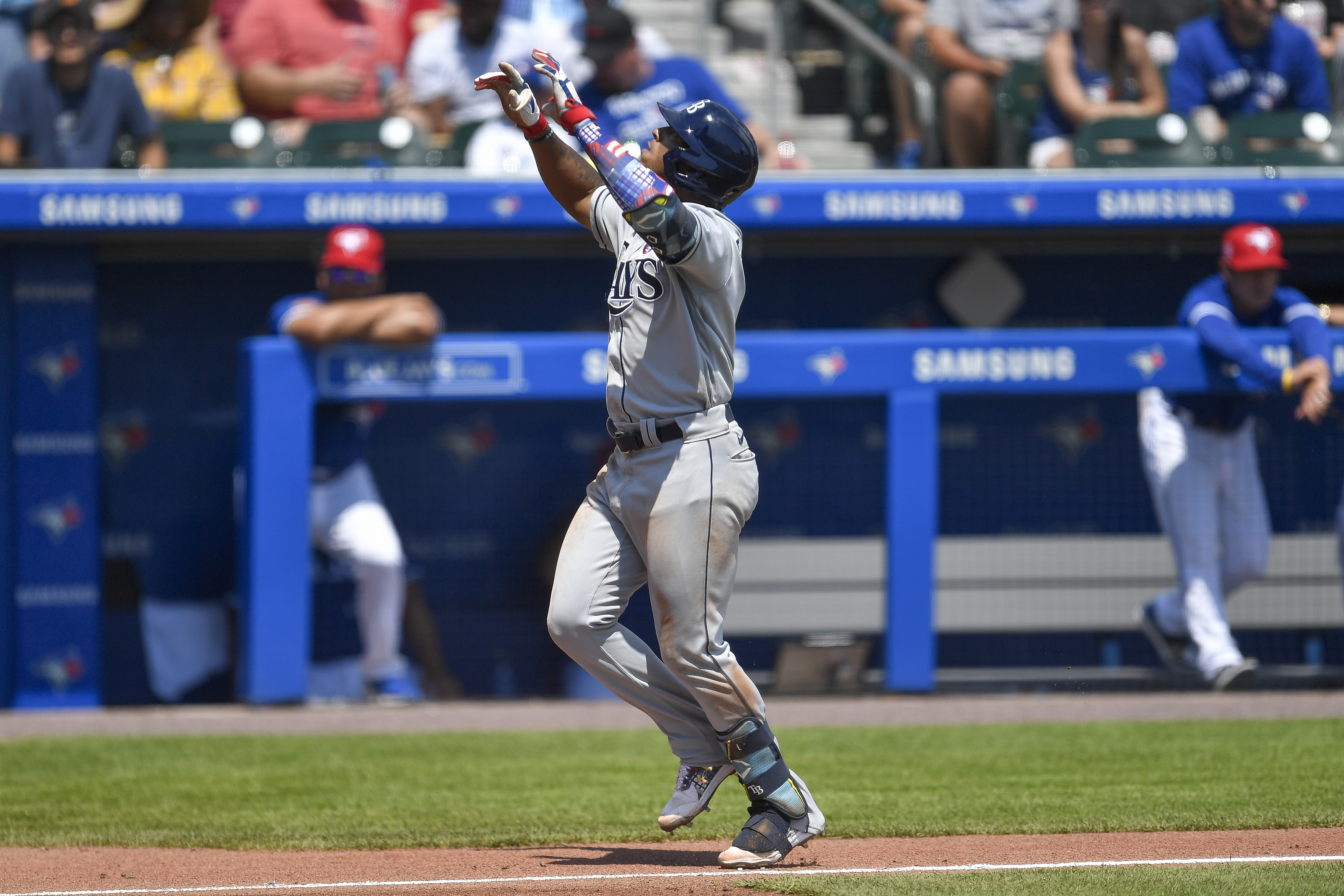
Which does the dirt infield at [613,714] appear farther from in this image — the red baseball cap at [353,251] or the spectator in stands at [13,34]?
the spectator in stands at [13,34]

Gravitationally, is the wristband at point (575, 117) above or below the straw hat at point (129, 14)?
below

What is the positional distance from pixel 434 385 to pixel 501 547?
0.97 m

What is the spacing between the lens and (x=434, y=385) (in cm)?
689

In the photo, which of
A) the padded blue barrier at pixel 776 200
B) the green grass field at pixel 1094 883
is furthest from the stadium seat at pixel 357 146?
the green grass field at pixel 1094 883

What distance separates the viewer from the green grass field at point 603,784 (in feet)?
13.8

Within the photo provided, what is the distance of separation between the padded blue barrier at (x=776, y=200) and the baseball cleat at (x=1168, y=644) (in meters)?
1.77

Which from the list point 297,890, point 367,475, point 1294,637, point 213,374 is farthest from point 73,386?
point 1294,637

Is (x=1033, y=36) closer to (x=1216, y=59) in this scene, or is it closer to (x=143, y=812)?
(x=1216, y=59)

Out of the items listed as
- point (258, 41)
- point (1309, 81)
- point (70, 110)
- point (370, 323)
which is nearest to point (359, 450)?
point (370, 323)

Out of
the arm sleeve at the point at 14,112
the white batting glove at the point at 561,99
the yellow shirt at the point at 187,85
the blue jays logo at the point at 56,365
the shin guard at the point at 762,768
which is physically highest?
the yellow shirt at the point at 187,85

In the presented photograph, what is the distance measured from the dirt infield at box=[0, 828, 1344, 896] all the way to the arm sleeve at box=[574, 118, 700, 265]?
1.34 meters

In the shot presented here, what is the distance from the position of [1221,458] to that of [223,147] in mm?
4593

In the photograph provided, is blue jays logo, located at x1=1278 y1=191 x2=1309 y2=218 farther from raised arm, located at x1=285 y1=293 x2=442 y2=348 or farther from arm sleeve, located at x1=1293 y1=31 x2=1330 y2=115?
raised arm, located at x1=285 y1=293 x2=442 y2=348

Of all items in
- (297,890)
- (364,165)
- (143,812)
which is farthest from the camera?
(364,165)
